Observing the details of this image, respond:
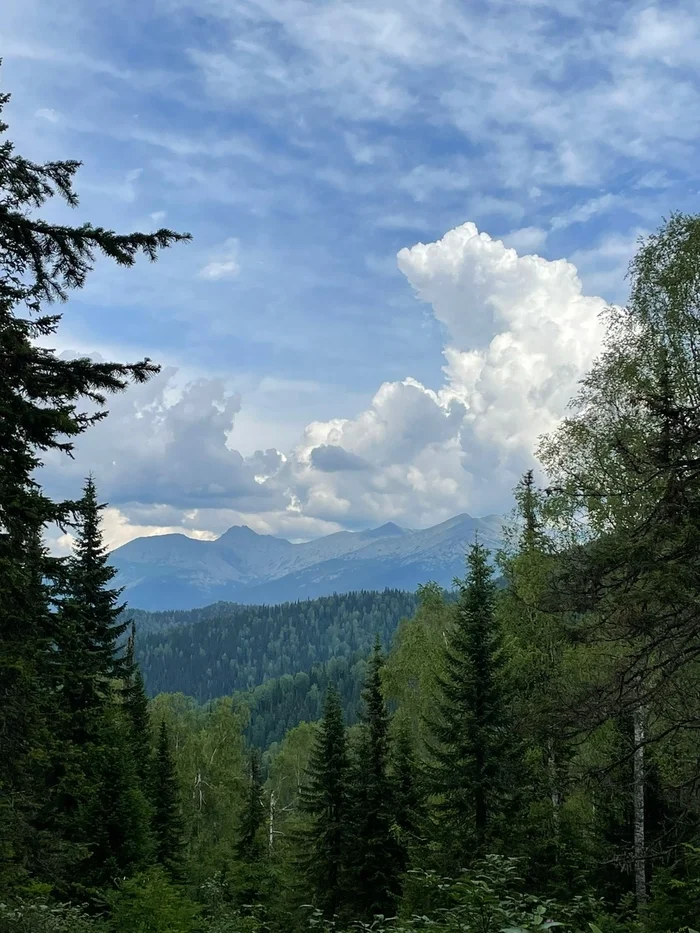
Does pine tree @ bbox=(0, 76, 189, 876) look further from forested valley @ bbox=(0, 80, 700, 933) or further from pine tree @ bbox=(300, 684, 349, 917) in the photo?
pine tree @ bbox=(300, 684, 349, 917)

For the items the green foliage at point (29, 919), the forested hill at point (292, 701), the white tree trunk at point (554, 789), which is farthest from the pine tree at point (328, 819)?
the forested hill at point (292, 701)

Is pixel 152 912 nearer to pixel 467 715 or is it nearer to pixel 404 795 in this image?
pixel 467 715

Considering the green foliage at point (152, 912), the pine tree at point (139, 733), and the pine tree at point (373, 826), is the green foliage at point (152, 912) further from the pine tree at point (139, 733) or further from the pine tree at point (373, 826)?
the pine tree at point (139, 733)

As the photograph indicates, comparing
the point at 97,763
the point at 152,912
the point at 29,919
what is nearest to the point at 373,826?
the point at 97,763

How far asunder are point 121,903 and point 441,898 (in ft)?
19.2

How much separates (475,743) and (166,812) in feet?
65.7

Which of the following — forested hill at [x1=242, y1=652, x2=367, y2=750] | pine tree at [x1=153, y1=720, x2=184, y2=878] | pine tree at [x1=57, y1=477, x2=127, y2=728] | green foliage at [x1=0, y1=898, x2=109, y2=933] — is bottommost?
forested hill at [x1=242, y1=652, x2=367, y2=750]

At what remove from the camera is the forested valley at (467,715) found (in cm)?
859

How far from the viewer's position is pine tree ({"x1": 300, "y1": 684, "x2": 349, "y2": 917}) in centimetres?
2278

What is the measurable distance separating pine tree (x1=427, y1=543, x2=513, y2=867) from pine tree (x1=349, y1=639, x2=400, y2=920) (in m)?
4.58

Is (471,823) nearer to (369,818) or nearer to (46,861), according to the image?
(369,818)

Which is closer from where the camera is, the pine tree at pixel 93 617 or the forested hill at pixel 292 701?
the pine tree at pixel 93 617

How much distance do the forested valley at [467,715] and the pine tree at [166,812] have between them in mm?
162

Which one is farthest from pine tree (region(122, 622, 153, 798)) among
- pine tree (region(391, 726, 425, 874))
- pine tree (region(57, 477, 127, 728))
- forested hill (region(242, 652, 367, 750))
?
forested hill (region(242, 652, 367, 750))
